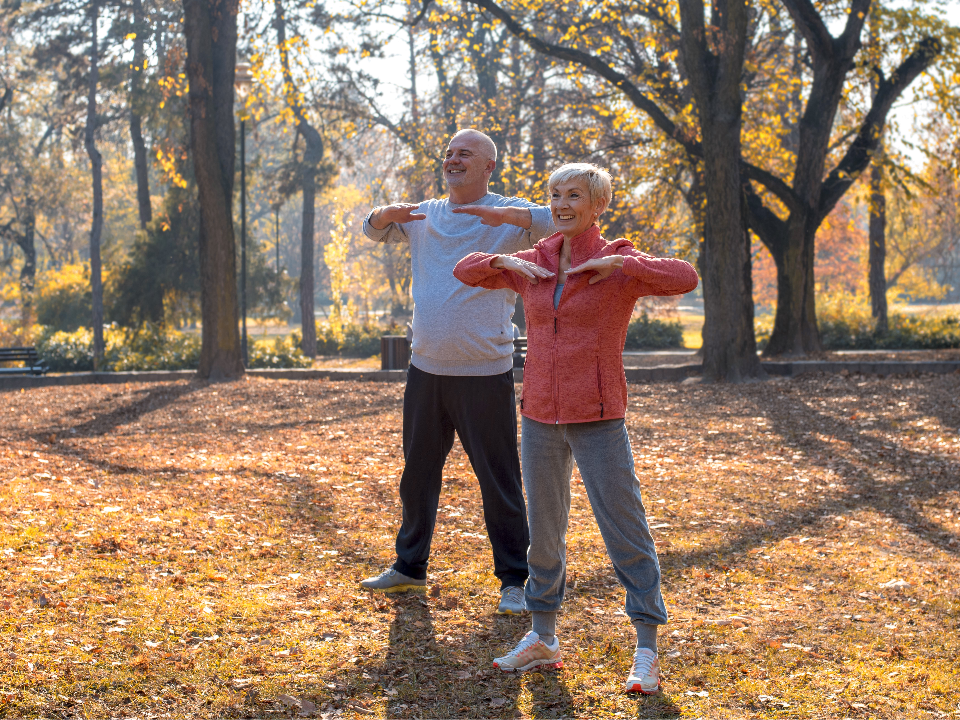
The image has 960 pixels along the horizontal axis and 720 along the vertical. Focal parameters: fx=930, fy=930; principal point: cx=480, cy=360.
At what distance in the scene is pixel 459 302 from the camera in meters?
4.16

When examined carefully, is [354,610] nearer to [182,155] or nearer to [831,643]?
[831,643]

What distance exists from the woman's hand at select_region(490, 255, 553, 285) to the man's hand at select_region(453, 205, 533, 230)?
415mm

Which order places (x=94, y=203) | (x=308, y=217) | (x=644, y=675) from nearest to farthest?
1. (x=644, y=675)
2. (x=94, y=203)
3. (x=308, y=217)

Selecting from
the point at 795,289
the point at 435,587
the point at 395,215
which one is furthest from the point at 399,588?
the point at 795,289

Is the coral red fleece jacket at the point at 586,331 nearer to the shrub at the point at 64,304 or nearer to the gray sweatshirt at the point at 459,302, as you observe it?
the gray sweatshirt at the point at 459,302

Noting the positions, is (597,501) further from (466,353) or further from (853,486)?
(853,486)

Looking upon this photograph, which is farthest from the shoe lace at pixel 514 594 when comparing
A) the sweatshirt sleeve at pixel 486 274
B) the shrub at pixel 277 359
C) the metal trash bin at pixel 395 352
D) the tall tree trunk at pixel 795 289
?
the shrub at pixel 277 359

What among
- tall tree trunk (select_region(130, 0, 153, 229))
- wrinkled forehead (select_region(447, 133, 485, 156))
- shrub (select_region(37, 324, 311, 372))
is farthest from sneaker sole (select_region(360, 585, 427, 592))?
tall tree trunk (select_region(130, 0, 153, 229))

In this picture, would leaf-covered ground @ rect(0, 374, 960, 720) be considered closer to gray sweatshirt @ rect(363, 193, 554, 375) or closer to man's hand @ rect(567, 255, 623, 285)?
gray sweatshirt @ rect(363, 193, 554, 375)

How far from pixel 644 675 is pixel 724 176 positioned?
453 inches

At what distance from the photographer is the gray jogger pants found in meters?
3.34

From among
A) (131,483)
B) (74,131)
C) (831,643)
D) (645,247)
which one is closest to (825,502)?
(831,643)

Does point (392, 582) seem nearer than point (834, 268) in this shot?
Yes

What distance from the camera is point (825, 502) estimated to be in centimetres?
697
